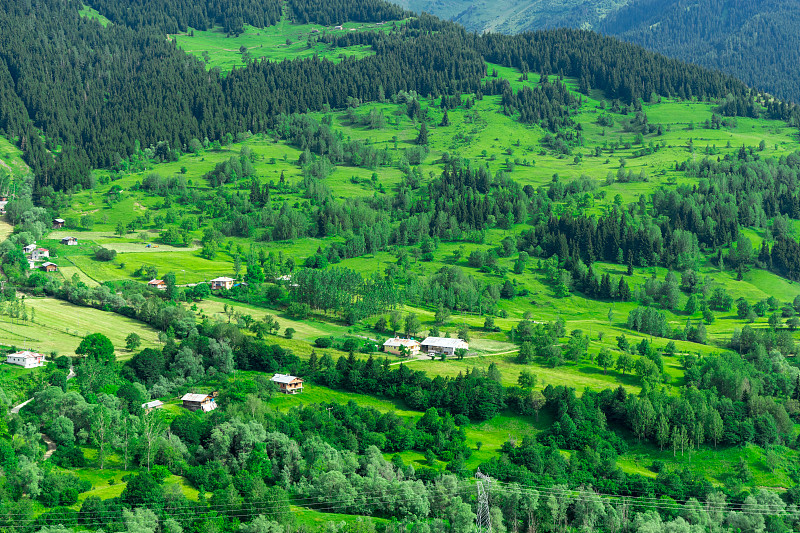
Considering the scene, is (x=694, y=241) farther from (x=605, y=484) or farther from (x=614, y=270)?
(x=605, y=484)

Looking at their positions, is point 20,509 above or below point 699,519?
above

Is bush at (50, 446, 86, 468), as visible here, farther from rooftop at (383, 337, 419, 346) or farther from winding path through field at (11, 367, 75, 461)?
rooftop at (383, 337, 419, 346)

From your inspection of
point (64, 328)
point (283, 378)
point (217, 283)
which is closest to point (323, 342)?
point (283, 378)

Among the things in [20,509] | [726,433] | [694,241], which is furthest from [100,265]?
[694,241]

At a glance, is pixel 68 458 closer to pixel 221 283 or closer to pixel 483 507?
pixel 483 507

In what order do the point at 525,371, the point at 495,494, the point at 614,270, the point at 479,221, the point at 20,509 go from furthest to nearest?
the point at 479,221 → the point at 614,270 → the point at 525,371 → the point at 495,494 → the point at 20,509

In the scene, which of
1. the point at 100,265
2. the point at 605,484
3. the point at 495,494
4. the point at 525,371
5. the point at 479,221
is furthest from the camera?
the point at 479,221
